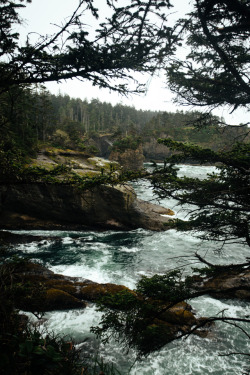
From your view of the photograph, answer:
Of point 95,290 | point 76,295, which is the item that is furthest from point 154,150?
point 76,295

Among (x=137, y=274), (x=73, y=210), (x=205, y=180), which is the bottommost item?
(x=137, y=274)

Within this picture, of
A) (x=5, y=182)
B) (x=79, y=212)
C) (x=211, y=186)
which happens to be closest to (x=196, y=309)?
(x=211, y=186)

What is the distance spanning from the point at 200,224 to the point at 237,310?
6264 millimetres

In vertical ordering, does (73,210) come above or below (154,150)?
below

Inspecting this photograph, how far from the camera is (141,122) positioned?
113m

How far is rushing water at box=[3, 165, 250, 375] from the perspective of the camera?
6410mm

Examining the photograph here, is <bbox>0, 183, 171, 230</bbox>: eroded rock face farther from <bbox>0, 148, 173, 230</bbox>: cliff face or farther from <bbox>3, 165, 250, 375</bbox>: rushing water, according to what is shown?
<bbox>3, 165, 250, 375</bbox>: rushing water

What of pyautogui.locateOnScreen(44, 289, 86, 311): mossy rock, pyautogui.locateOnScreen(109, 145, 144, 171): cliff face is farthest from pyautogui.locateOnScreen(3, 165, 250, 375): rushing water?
pyautogui.locateOnScreen(109, 145, 144, 171): cliff face

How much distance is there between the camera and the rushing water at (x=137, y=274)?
6.41m

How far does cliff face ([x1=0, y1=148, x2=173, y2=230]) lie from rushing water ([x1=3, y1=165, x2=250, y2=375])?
1066mm

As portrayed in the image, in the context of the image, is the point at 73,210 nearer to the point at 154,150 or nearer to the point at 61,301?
the point at 61,301

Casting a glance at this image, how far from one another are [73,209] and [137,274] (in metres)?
8.80

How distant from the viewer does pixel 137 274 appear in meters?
11.7

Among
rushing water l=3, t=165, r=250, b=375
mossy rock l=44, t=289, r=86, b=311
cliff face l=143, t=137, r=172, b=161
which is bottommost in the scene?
rushing water l=3, t=165, r=250, b=375
